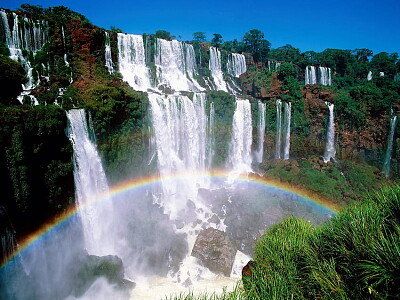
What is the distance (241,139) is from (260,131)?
8.37 ft

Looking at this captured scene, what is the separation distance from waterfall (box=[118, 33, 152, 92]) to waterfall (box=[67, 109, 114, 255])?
14014 mm

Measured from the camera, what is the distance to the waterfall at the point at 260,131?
95.9ft

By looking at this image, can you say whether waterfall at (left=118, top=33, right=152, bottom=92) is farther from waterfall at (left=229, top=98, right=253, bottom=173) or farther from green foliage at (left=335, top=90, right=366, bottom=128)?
green foliage at (left=335, top=90, right=366, bottom=128)

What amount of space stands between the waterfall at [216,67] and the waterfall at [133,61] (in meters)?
13.5

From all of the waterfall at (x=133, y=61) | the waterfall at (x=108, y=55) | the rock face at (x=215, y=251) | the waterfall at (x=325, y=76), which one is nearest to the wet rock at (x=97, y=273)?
the rock face at (x=215, y=251)

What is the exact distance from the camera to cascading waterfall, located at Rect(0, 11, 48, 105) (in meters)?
22.7

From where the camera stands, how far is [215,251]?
677 inches

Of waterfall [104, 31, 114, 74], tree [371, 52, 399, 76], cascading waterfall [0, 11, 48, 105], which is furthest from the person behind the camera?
tree [371, 52, 399, 76]

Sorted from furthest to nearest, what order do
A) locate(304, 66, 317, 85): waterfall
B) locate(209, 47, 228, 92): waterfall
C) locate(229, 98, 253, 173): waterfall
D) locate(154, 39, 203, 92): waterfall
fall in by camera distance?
locate(304, 66, 317, 85): waterfall → locate(209, 47, 228, 92): waterfall → locate(154, 39, 203, 92): waterfall → locate(229, 98, 253, 173): waterfall

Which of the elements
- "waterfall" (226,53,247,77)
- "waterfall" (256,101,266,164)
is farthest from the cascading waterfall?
"waterfall" (226,53,247,77)

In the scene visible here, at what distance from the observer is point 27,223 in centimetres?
1315

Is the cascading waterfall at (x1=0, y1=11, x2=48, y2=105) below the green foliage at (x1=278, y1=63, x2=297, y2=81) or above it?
above

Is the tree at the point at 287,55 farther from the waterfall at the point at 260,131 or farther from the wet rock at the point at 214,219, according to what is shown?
the wet rock at the point at 214,219

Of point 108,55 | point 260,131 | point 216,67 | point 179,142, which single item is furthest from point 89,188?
point 216,67
